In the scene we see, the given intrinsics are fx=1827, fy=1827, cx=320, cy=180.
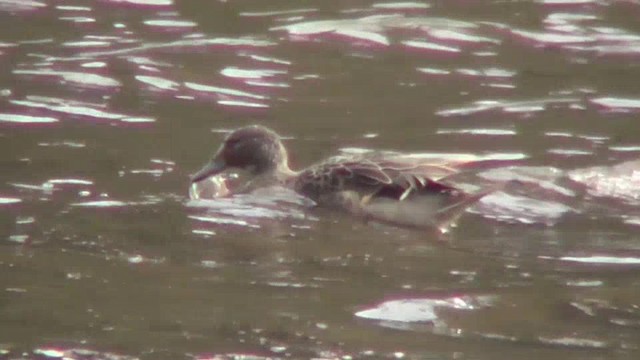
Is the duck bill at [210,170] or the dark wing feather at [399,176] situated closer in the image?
the dark wing feather at [399,176]

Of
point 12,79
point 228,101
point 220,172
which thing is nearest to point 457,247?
point 220,172

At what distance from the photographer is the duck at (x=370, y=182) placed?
1087 centimetres

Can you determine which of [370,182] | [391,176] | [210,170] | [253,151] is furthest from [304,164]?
[391,176]

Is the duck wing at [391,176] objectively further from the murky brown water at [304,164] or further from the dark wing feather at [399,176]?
the murky brown water at [304,164]

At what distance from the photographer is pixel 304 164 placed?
41.6ft

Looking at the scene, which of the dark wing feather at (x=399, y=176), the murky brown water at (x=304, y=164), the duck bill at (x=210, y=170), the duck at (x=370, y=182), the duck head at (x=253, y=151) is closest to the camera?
the murky brown water at (x=304, y=164)

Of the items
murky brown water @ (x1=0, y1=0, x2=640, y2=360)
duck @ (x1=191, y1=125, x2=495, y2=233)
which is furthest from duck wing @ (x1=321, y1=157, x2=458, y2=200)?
murky brown water @ (x1=0, y1=0, x2=640, y2=360)

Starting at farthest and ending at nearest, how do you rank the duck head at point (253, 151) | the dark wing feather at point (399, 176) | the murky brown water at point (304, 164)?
the duck head at point (253, 151), the dark wing feather at point (399, 176), the murky brown water at point (304, 164)

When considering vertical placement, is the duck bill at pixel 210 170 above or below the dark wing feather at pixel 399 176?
below

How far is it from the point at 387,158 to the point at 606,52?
4490 millimetres

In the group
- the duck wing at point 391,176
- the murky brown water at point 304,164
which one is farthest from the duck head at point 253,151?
the duck wing at point 391,176

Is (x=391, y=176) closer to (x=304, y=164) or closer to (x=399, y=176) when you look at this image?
(x=399, y=176)

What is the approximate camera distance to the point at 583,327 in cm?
844

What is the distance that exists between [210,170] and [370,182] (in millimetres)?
1092
